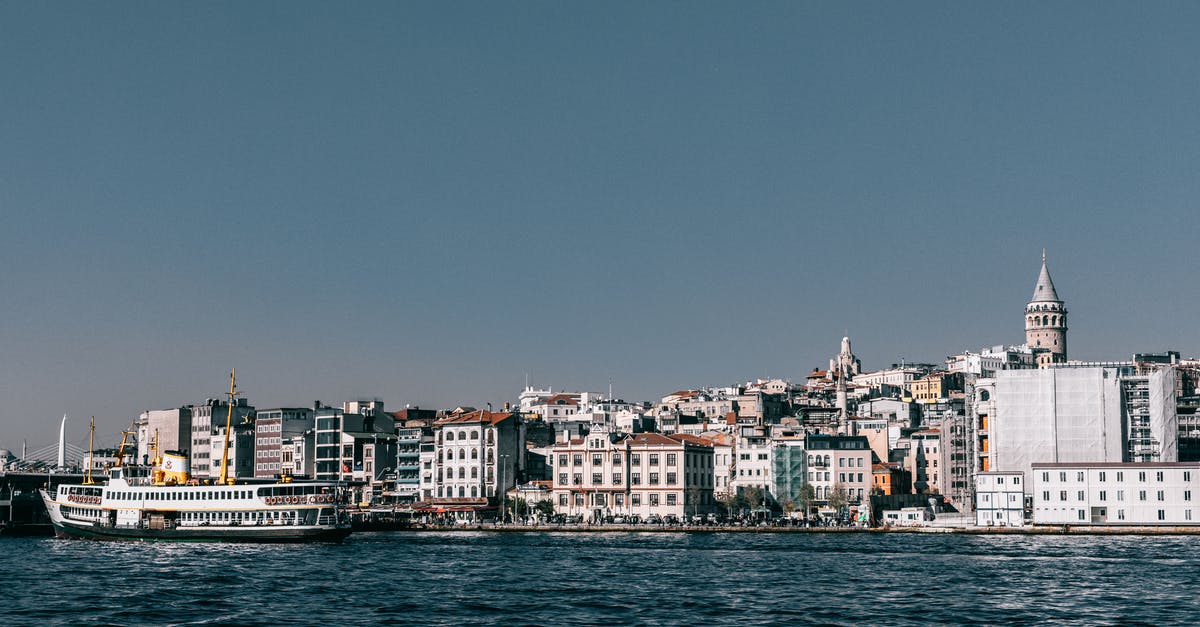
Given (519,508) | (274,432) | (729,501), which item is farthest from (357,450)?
(729,501)

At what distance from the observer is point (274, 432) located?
619 feet

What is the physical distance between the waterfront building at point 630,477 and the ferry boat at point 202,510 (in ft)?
118

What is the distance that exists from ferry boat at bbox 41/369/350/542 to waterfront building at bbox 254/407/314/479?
65.9m

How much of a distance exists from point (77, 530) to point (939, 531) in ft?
237

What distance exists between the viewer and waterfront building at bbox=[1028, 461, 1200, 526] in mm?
119875

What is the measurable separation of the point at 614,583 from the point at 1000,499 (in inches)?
2639

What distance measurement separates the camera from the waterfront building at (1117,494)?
120 metres

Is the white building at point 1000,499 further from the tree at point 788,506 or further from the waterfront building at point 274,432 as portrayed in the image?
the waterfront building at point 274,432

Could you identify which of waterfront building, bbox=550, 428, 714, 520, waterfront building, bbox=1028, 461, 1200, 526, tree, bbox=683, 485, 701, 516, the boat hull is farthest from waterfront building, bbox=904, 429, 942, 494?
the boat hull

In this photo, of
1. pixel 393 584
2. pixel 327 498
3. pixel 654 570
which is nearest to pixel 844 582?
pixel 654 570

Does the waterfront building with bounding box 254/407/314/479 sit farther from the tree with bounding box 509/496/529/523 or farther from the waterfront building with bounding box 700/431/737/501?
the waterfront building with bounding box 700/431/737/501

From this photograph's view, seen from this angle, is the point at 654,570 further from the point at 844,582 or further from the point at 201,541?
the point at 201,541

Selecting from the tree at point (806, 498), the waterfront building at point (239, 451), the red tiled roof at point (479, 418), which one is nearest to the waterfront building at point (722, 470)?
the tree at point (806, 498)

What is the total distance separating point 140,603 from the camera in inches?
2454
